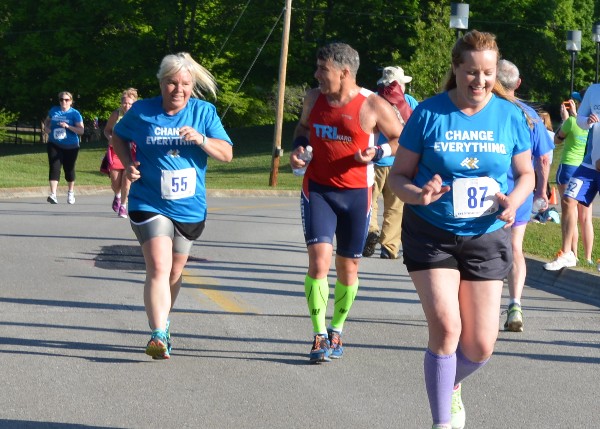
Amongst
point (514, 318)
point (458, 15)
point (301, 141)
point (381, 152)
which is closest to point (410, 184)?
point (381, 152)

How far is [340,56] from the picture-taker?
756 centimetres

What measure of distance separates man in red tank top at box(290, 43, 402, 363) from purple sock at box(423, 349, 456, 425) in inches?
84.2

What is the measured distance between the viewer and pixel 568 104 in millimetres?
12328

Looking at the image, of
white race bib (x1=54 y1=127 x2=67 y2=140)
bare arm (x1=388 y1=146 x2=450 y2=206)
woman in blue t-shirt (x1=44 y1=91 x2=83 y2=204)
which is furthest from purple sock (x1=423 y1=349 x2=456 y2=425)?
white race bib (x1=54 y1=127 x2=67 y2=140)

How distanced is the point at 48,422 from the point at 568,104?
7800 millimetres

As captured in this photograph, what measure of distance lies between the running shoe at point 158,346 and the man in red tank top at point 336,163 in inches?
35.4

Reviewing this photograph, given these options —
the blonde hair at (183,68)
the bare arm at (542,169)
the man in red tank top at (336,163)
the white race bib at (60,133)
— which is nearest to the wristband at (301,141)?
the man in red tank top at (336,163)

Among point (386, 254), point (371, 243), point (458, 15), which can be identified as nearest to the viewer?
point (371, 243)

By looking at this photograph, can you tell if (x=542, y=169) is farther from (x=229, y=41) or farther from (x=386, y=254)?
(x=229, y=41)

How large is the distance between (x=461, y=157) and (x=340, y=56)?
236cm

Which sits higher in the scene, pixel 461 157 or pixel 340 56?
pixel 340 56

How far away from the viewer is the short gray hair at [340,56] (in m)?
7.55

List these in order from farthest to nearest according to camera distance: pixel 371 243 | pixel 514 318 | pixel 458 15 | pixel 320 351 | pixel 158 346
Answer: pixel 458 15, pixel 371 243, pixel 514 318, pixel 320 351, pixel 158 346

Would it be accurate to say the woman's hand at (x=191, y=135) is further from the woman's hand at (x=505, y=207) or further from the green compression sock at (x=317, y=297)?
the woman's hand at (x=505, y=207)
